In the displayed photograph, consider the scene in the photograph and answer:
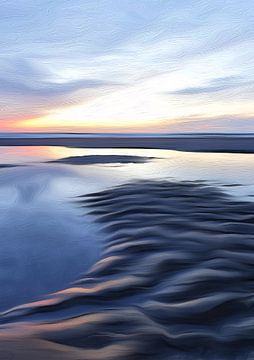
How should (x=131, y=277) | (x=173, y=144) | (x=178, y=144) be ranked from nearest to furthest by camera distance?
(x=131, y=277) → (x=178, y=144) → (x=173, y=144)

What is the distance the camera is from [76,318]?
2.73 metres

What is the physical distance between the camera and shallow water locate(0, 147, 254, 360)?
2430mm

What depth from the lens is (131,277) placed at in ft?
11.6

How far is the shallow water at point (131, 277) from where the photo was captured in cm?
243

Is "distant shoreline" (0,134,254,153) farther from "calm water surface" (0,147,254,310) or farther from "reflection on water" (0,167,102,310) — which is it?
"reflection on water" (0,167,102,310)

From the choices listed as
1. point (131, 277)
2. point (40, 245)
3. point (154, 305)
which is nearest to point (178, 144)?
point (40, 245)

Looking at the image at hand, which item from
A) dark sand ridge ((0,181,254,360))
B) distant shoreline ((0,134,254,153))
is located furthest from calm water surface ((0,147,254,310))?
distant shoreline ((0,134,254,153))

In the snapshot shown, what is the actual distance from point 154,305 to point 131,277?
611mm

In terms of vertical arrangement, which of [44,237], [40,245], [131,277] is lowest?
[131,277]

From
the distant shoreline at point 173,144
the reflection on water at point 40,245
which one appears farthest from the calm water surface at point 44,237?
the distant shoreline at point 173,144

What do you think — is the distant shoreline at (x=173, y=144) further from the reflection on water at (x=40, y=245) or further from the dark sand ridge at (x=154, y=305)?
the dark sand ridge at (x=154, y=305)

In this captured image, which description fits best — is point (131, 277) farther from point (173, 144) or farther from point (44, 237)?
point (173, 144)

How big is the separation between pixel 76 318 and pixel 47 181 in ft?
29.0

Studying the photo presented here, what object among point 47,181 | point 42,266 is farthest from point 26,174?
point 42,266
